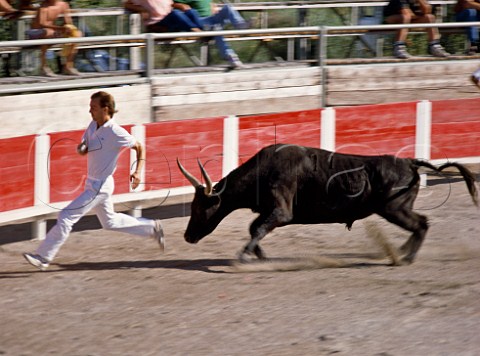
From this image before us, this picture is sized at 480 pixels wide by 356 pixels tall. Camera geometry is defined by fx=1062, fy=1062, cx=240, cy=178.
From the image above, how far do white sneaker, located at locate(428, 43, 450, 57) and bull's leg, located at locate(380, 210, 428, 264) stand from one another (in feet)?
17.8

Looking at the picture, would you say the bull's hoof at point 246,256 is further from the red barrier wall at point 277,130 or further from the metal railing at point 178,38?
the metal railing at point 178,38

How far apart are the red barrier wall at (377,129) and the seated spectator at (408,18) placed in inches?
57.8

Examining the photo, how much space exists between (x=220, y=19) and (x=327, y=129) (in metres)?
2.04

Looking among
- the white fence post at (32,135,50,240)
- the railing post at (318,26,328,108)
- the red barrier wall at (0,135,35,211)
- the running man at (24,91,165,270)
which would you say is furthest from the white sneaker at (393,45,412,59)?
the running man at (24,91,165,270)

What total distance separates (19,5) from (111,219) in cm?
389

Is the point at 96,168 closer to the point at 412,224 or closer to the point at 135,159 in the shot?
the point at 135,159

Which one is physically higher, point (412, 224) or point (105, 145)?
point (105, 145)

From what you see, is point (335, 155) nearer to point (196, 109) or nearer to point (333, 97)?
point (196, 109)

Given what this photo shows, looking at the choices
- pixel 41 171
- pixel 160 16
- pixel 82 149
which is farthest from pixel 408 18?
pixel 82 149

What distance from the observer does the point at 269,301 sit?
25.1 feet

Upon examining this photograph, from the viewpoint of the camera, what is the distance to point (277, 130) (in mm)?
11430

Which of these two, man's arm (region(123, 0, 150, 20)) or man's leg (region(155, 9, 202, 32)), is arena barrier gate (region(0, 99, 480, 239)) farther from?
man's arm (region(123, 0, 150, 20))

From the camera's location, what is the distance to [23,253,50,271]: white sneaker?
8458 mm

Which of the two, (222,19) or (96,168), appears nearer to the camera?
(96,168)
